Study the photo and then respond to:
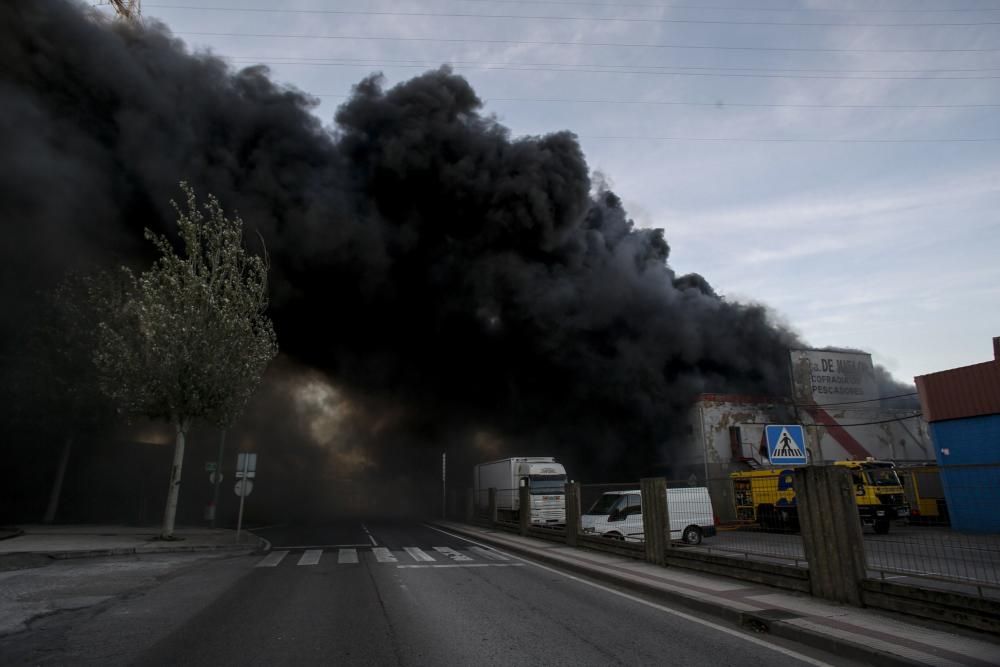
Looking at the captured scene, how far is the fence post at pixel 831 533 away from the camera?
640 cm

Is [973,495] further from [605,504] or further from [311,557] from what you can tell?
[311,557]

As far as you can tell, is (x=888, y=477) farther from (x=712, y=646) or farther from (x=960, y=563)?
(x=712, y=646)

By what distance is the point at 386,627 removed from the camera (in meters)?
5.66

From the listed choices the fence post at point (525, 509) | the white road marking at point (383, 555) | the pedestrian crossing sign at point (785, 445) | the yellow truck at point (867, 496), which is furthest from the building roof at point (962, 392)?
the white road marking at point (383, 555)

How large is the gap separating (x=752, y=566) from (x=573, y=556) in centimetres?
462

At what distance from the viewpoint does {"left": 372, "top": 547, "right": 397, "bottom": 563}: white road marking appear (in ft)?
38.5

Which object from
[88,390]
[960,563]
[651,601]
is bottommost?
[651,601]

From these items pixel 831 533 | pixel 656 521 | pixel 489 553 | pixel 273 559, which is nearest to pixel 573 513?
pixel 489 553

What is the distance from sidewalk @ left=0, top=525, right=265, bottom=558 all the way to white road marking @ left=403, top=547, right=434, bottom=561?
385 centimetres

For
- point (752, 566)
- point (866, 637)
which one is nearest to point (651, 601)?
point (752, 566)

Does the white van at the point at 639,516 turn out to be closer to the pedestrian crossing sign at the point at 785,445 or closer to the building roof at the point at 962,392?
the pedestrian crossing sign at the point at 785,445

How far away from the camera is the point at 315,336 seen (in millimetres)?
33094

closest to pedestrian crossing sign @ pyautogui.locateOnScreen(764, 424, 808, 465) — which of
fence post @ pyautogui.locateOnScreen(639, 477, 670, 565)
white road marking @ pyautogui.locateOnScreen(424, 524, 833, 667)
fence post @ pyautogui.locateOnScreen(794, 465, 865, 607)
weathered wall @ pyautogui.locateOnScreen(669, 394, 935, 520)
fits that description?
fence post @ pyautogui.locateOnScreen(794, 465, 865, 607)

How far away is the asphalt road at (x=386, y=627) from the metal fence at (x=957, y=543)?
1661mm
